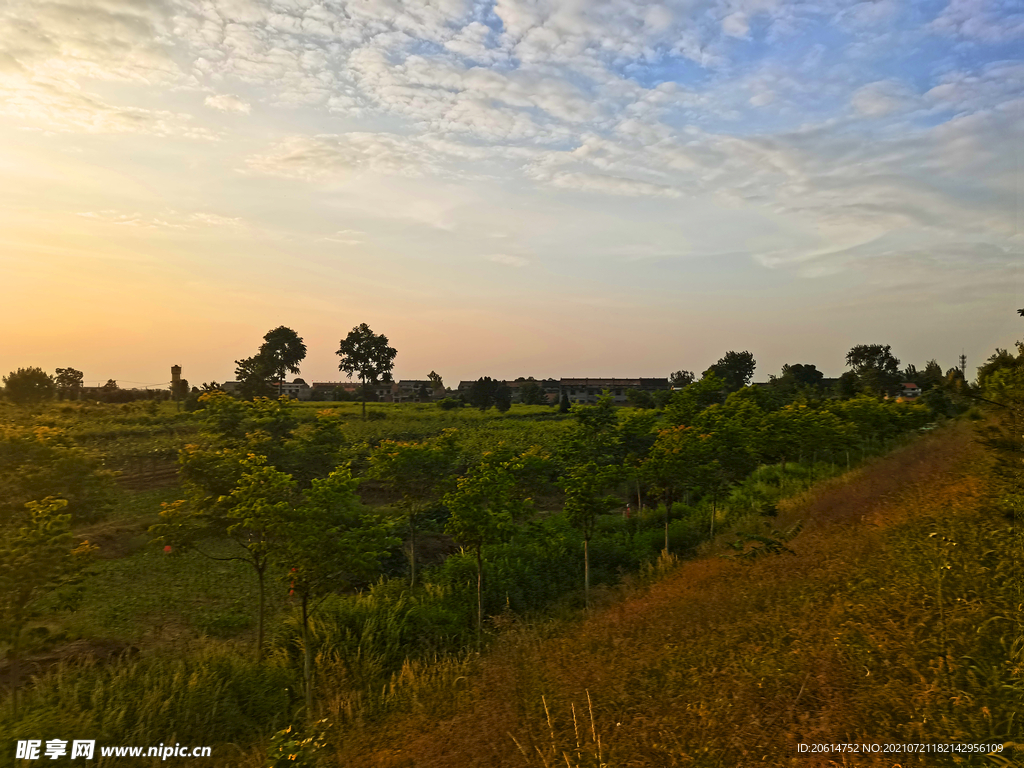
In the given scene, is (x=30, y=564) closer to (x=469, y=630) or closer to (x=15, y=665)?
(x=15, y=665)

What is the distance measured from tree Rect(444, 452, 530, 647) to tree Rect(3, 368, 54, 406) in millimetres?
40301

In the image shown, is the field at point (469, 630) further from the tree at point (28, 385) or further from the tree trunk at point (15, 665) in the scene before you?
the tree at point (28, 385)

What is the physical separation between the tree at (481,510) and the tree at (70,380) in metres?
70.8

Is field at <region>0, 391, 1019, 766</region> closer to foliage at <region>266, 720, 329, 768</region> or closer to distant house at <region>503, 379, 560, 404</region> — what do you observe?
foliage at <region>266, 720, 329, 768</region>

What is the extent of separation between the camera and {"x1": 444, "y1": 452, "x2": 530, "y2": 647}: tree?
11.7m

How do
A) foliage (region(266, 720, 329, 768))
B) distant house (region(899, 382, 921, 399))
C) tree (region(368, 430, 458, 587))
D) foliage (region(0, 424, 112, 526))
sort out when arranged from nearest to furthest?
A: foliage (region(266, 720, 329, 768))
foliage (region(0, 424, 112, 526))
tree (region(368, 430, 458, 587))
distant house (region(899, 382, 921, 399))

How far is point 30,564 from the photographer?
7270mm

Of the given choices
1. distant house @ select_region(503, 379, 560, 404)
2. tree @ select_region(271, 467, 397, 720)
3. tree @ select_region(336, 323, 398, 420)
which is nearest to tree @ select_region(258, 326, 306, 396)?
tree @ select_region(336, 323, 398, 420)

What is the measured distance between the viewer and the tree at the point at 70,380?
6607cm

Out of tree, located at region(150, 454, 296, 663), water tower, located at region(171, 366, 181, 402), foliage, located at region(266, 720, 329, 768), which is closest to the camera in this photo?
foliage, located at region(266, 720, 329, 768)

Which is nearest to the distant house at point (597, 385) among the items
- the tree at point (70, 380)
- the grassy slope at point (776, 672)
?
the tree at point (70, 380)

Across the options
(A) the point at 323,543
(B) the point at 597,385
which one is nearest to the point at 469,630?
(A) the point at 323,543

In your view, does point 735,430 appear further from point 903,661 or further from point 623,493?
point 903,661

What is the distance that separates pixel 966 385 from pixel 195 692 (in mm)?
12222
